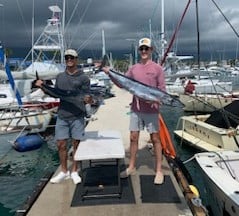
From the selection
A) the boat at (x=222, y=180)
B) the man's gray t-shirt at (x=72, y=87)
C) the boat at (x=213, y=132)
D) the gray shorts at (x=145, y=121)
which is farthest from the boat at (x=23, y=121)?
the boat at (x=222, y=180)

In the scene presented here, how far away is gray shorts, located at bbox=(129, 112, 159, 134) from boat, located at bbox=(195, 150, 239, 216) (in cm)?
96

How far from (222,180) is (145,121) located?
1.31 meters

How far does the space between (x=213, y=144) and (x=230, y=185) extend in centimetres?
585

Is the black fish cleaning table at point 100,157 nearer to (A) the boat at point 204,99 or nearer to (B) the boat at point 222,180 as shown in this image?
(B) the boat at point 222,180

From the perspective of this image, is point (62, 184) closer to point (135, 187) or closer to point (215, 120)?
point (135, 187)

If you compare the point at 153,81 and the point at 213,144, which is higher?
the point at 153,81

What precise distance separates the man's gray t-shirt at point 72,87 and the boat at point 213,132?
4888 mm

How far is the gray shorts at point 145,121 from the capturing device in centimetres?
554

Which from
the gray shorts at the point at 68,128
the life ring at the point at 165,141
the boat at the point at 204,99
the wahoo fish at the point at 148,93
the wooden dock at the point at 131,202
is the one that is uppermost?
the wahoo fish at the point at 148,93

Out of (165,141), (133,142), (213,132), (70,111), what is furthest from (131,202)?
(213,132)

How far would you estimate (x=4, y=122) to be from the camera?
11.4 metres

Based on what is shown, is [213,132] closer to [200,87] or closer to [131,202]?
[131,202]

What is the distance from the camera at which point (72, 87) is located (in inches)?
217

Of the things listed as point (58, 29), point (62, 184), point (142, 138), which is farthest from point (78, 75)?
point (58, 29)
